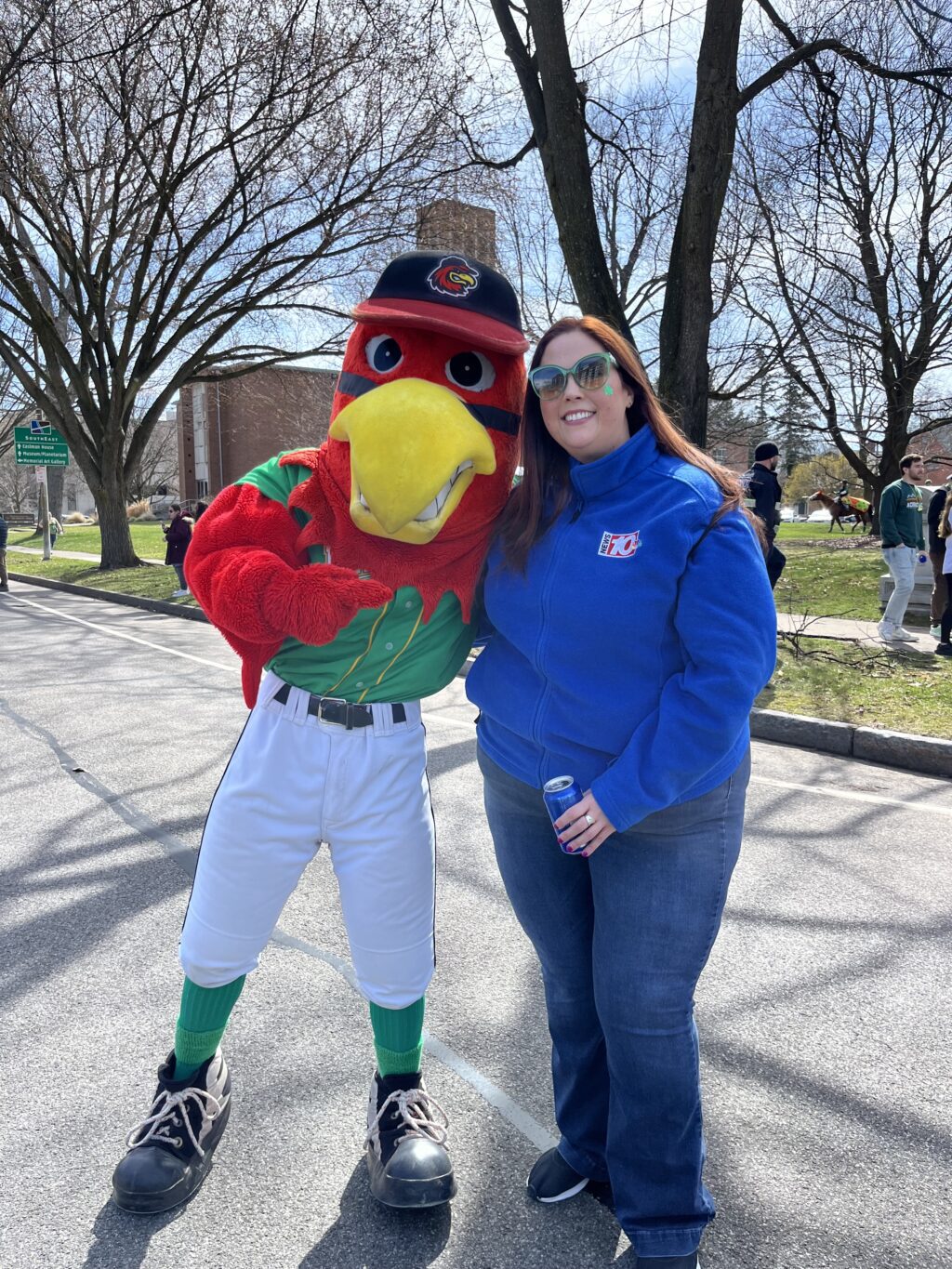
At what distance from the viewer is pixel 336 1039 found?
279 cm

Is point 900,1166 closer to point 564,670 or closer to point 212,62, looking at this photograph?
point 564,670

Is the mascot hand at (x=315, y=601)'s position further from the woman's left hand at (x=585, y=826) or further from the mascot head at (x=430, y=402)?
the woman's left hand at (x=585, y=826)

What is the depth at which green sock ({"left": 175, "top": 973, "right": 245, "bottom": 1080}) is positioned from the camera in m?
2.24

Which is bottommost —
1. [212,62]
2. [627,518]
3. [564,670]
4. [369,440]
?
[564,670]

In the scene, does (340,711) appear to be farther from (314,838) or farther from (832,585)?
(832,585)

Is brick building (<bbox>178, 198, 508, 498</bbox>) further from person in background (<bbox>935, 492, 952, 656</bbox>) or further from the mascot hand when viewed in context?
the mascot hand

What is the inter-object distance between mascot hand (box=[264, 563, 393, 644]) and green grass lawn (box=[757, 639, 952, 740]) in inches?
206

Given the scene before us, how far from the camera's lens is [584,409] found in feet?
6.26

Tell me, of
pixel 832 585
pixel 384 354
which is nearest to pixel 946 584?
pixel 832 585

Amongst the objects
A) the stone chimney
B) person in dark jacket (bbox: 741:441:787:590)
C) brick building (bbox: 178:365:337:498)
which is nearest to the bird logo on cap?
person in dark jacket (bbox: 741:441:787:590)

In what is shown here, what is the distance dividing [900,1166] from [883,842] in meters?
2.50

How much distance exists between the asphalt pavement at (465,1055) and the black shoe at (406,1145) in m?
0.06

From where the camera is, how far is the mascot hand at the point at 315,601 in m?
1.95

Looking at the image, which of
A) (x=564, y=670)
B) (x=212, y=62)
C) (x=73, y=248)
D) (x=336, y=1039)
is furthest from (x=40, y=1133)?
(x=73, y=248)
